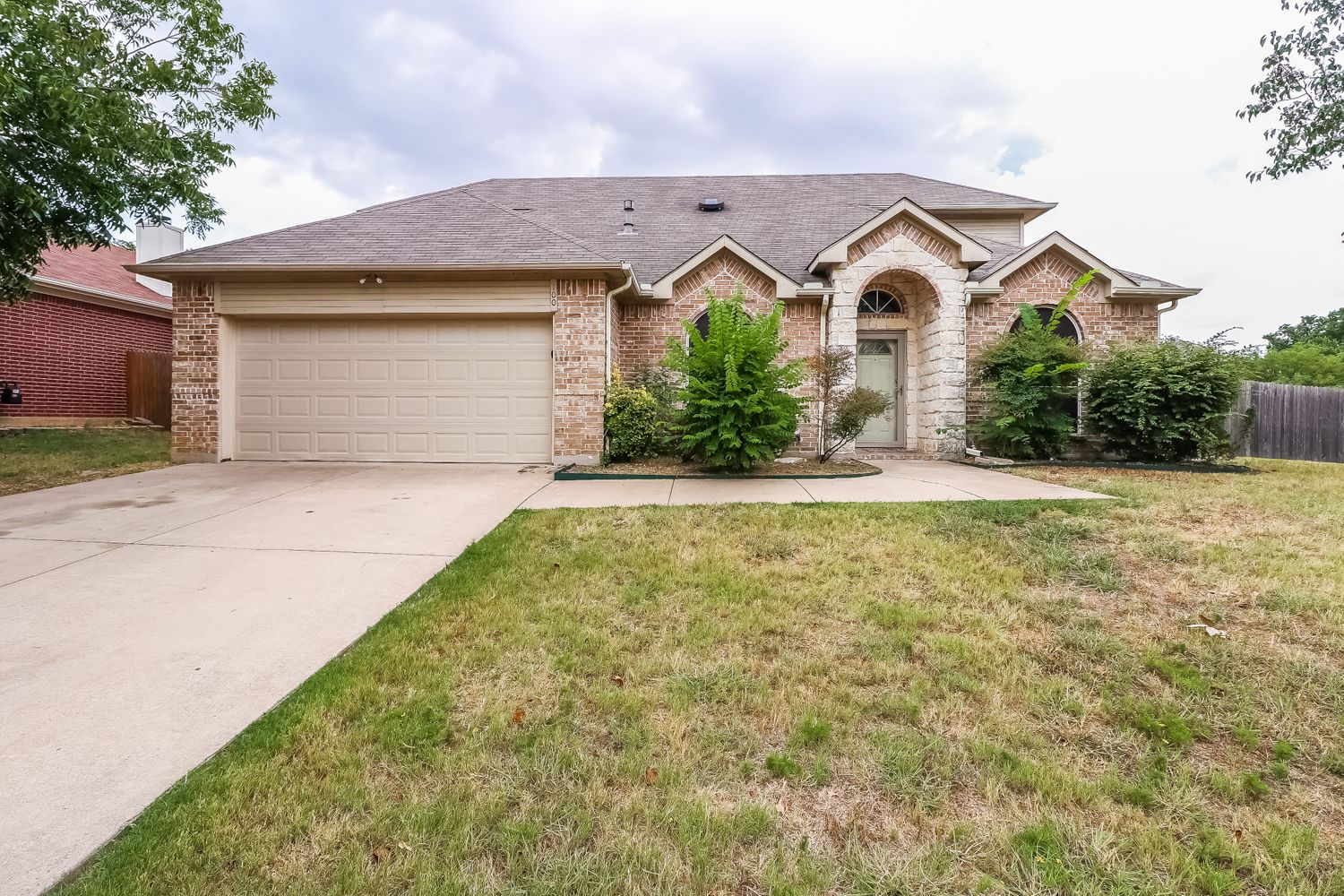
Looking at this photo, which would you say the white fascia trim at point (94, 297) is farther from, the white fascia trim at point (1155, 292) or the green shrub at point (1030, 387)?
the white fascia trim at point (1155, 292)

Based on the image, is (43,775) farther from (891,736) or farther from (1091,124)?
(1091,124)

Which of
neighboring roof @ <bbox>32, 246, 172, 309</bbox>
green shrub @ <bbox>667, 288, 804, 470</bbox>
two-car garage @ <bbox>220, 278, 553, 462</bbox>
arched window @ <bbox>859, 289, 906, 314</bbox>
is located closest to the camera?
green shrub @ <bbox>667, 288, 804, 470</bbox>

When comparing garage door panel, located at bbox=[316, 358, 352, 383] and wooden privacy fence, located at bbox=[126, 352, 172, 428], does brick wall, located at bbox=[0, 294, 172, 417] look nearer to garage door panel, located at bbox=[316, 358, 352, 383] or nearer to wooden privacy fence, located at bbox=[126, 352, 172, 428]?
wooden privacy fence, located at bbox=[126, 352, 172, 428]

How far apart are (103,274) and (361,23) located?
11.6m

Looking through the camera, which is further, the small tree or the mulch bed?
the mulch bed

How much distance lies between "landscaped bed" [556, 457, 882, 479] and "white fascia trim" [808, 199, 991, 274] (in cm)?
389

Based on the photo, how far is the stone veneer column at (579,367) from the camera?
9.22 metres

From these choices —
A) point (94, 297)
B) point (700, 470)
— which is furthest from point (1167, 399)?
point (94, 297)

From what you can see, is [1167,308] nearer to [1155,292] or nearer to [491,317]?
[1155,292]

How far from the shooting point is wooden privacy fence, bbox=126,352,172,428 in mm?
15305

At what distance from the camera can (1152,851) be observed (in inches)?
70.7

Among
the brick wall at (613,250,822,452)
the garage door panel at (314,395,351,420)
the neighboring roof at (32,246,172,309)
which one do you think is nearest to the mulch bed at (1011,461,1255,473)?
the brick wall at (613,250,822,452)

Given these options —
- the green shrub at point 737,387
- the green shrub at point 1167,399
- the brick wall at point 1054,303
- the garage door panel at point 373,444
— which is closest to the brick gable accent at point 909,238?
the brick wall at point 1054,303

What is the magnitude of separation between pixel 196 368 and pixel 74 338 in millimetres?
8767
